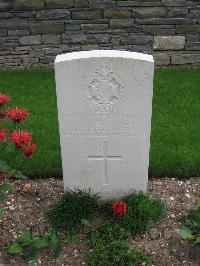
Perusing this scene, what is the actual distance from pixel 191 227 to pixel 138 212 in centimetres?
41

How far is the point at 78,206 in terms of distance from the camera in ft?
12.9

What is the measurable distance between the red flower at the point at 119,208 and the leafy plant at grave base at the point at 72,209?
22cm

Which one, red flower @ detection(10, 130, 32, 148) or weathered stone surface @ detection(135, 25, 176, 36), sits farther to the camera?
weathered stone surface @ detection(135, 25, 176, 36)

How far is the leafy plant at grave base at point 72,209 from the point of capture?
386cm

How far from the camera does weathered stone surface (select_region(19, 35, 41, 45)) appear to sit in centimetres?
745

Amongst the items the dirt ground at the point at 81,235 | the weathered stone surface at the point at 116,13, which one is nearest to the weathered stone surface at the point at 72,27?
the weathered stone surface at the point at 116,13

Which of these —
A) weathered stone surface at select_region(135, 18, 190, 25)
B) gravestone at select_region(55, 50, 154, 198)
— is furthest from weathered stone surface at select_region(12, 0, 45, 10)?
gravestone at select_region(55, 50, 154, 198)

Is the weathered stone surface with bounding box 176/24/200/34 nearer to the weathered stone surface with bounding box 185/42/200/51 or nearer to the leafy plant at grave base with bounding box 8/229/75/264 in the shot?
the weathered stone surface with bounding box 185/42/200/51

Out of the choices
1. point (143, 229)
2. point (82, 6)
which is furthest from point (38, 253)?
point (82, 6)

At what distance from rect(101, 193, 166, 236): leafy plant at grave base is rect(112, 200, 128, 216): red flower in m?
0.08

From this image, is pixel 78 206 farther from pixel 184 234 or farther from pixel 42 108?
pixel 42 108

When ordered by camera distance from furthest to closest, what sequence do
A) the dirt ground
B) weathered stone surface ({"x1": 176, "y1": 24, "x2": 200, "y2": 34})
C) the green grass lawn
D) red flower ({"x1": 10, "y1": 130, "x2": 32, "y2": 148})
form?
1. weathered stone surface ({"x1": 176, "y1": 24, "x2": 200, "y2": 34})
2. the green grass lawn
3. the dirt ground
4. red flower ({"x1": 10, "y1": 130, "x2": 32, "y2": 148})

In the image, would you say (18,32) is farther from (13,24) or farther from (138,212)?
(138,212)

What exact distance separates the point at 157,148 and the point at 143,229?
4.27 feet
